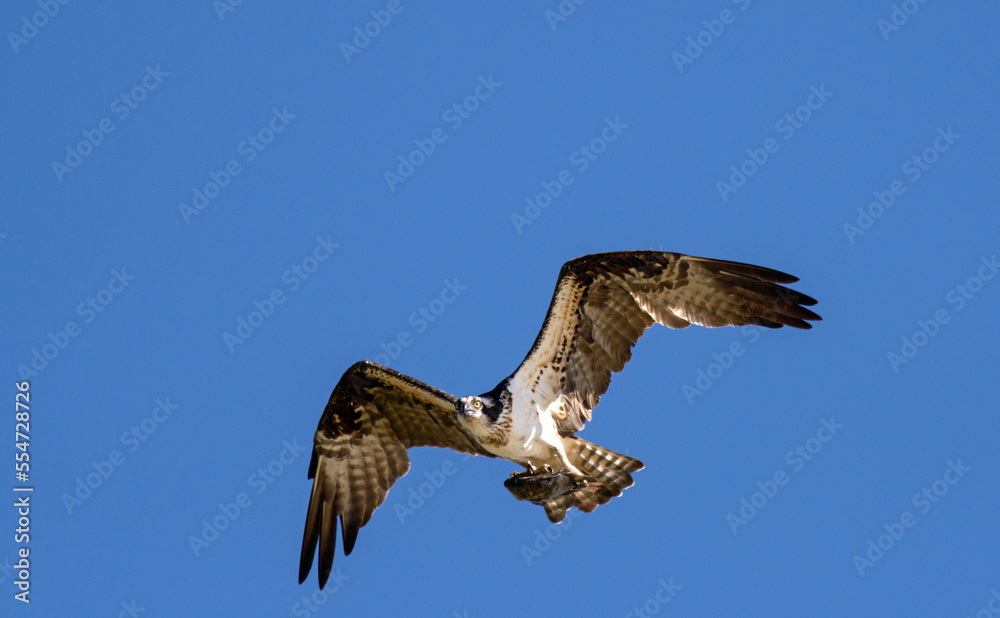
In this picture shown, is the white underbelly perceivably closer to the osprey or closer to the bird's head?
the osprey

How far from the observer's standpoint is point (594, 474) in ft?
41.0

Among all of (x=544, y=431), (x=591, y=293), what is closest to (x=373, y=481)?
(x=544, y=431)

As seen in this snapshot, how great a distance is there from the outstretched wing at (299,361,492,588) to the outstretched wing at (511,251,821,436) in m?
1.46

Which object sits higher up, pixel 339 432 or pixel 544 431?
pixel 544 431

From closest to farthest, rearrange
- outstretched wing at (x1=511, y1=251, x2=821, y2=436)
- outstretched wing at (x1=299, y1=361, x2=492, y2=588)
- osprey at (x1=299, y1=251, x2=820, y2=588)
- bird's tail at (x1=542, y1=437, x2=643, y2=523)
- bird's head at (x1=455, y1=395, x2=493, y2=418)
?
bird's head at (x1=455, y1=395, x2=493, y2=418)
osprey at (x1=299, y1=251, x2=820, y2=588)
outstretched wing at (x1=511, y1=251, x2=821, y2=436)
bird's tail at (x1=542, y1=437, x2=643, y2=523)
outstretched wing at (x1=299, y1=361, x2=492, y2=588)

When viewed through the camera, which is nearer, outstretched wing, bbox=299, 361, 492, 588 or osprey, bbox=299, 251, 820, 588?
osprey, bbox=299, 251, 820, 588

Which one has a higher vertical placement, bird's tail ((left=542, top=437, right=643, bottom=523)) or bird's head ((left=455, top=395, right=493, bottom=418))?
bird's tail ((left=542, top=437, right=643, bottom=523))

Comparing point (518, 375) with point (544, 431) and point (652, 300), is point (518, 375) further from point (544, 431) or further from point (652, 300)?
point (652, 300)

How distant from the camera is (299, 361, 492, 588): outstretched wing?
13.3m

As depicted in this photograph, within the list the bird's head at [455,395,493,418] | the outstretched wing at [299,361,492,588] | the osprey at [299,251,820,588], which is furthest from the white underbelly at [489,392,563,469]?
the outstretched wing at [299,361,492,588]

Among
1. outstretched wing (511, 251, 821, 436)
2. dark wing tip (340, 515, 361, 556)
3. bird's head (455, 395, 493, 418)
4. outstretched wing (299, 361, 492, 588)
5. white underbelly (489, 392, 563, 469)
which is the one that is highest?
outstretched wing (511, 251, 821, 436)

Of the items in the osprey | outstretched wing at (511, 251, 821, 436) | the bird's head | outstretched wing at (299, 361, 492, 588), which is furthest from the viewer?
outstretched wing at (299, 361, 492, 588)

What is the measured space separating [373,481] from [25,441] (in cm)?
502

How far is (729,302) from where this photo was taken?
1241cm
